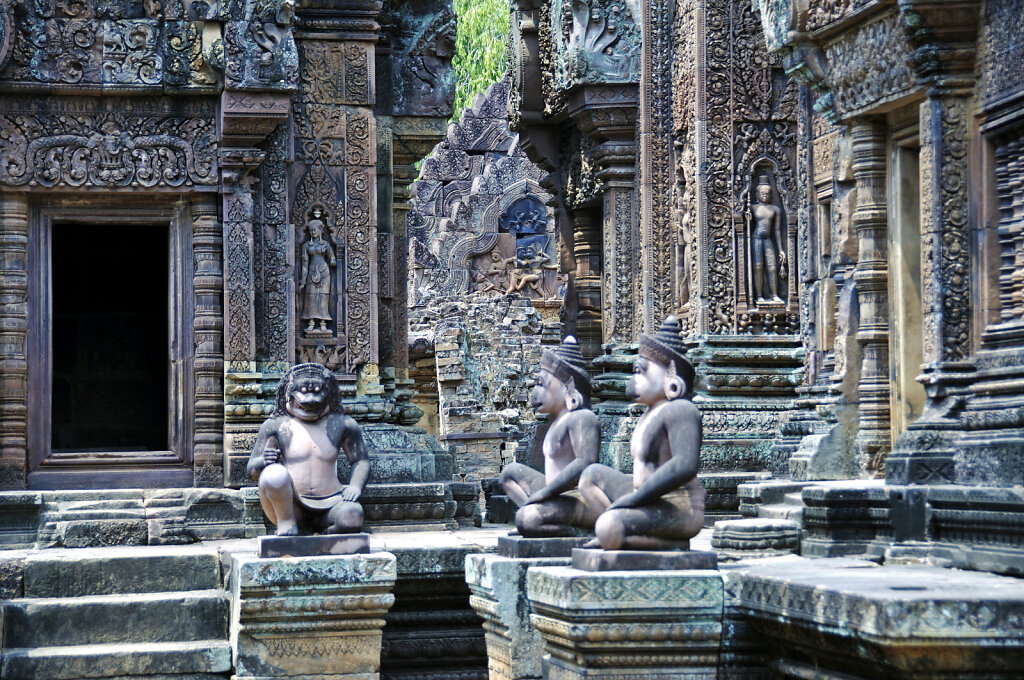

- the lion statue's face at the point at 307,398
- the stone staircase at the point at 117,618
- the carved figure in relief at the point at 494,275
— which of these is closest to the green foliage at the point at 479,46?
the carved figure in relief at the point at 494,275

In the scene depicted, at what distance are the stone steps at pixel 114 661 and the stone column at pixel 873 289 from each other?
4006mm

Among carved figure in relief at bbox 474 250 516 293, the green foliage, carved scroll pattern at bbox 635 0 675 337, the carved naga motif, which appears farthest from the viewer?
the green foliage

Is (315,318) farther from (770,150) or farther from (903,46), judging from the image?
(903,46)

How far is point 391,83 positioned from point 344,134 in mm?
1611

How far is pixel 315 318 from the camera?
1207 cm

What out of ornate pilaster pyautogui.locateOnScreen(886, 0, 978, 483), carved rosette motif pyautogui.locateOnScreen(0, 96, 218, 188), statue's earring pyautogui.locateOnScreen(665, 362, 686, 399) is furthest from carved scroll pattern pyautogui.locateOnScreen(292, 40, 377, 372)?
statue's earring pyautogui.locateOnScreen(665, 362, 686, 399)

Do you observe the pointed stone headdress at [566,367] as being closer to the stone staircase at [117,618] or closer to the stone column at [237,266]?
the stone staircase at [117,618]

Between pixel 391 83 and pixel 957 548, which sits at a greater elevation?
pixel 391 83

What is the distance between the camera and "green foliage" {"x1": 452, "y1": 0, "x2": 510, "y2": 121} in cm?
4491

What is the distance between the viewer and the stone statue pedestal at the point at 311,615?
831cm

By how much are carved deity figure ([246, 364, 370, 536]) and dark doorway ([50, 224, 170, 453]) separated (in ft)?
16.1

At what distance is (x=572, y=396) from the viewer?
7.98 metres

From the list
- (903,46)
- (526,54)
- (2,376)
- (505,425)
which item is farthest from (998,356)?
(505,425)

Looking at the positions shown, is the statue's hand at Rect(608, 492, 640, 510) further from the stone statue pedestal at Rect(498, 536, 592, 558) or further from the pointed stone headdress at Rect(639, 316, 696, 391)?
the stone statue pedestal at Rect(498, 536, 592, 558)
